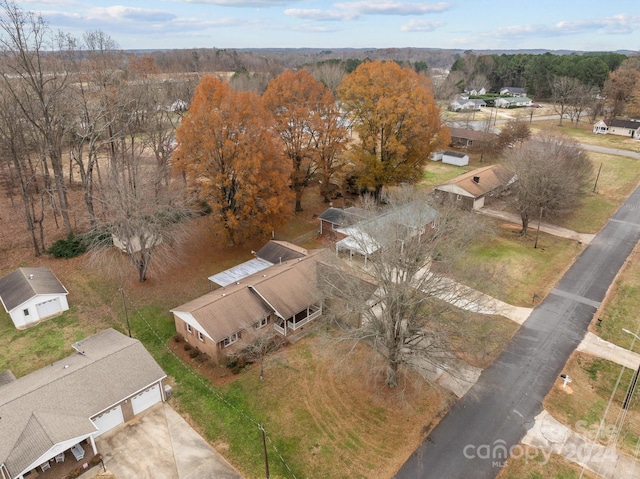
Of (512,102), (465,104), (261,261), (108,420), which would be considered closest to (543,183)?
(261,261)

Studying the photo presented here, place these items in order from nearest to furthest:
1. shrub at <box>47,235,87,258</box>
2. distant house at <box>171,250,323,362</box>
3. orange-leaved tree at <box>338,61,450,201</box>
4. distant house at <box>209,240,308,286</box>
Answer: distant house at <box>171,250,323,362</box>, distant house at <box>209,240,308,286</box>, shrub at <box>47,235,87,258</box>, orange-leaved tree at <box>338,61,450,201</box>

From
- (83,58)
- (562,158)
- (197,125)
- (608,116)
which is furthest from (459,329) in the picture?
(608,116)

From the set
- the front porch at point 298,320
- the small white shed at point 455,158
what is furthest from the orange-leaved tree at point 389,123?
the small white shed at point 455,158

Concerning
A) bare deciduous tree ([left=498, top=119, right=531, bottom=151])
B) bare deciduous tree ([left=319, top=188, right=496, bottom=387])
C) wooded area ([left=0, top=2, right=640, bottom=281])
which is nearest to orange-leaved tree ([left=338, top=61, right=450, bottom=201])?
wooded area ([left=0, top=2, right=640, bottom=281])

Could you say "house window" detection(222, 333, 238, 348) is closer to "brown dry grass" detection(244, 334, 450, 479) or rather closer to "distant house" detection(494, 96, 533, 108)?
"brown dry grass" detection(244, 334, 450, 479)

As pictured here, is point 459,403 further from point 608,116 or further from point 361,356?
point 608,116

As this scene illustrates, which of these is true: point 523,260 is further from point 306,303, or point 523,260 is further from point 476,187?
point 306,303
